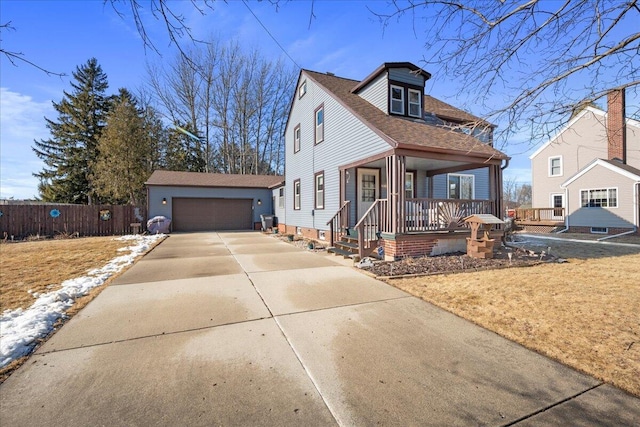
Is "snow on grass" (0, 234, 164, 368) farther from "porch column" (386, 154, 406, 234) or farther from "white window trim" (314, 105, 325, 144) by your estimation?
"white window trim" (314, 105, 325, 144)

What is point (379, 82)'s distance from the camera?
34.8 feet

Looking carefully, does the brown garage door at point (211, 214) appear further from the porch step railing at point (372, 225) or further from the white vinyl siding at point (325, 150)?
the porch step railing at point (372, 225)

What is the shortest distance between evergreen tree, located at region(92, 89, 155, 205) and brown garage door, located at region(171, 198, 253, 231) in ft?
20.4

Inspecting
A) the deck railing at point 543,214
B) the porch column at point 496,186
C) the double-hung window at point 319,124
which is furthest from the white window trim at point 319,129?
the deck railing at point 543,214

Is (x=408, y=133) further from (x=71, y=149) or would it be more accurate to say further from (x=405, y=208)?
(x=71, y=149)

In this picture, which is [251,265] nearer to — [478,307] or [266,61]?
[478,307]

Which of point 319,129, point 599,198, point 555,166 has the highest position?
point 319,129

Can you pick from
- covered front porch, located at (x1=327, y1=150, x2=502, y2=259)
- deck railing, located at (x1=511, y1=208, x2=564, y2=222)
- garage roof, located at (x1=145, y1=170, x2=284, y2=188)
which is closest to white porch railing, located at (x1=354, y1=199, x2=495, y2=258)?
covered front porch, located at (x1=327, y1=150, x2=502, y2=259)

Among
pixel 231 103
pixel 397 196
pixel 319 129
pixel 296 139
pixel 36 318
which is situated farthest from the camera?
pixel 231 103

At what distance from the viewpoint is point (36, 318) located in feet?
12.2

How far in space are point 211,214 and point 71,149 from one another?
17484 mm

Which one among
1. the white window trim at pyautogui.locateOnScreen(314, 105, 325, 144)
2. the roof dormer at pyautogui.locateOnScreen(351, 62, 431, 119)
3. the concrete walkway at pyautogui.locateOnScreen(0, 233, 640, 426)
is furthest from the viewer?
the white window trim at pyautogui.locateOnScreen(314, 105, 325, 144)

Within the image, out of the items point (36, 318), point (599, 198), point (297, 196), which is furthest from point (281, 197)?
point (599, 198)

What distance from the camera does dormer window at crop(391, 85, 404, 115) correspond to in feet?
34.2
